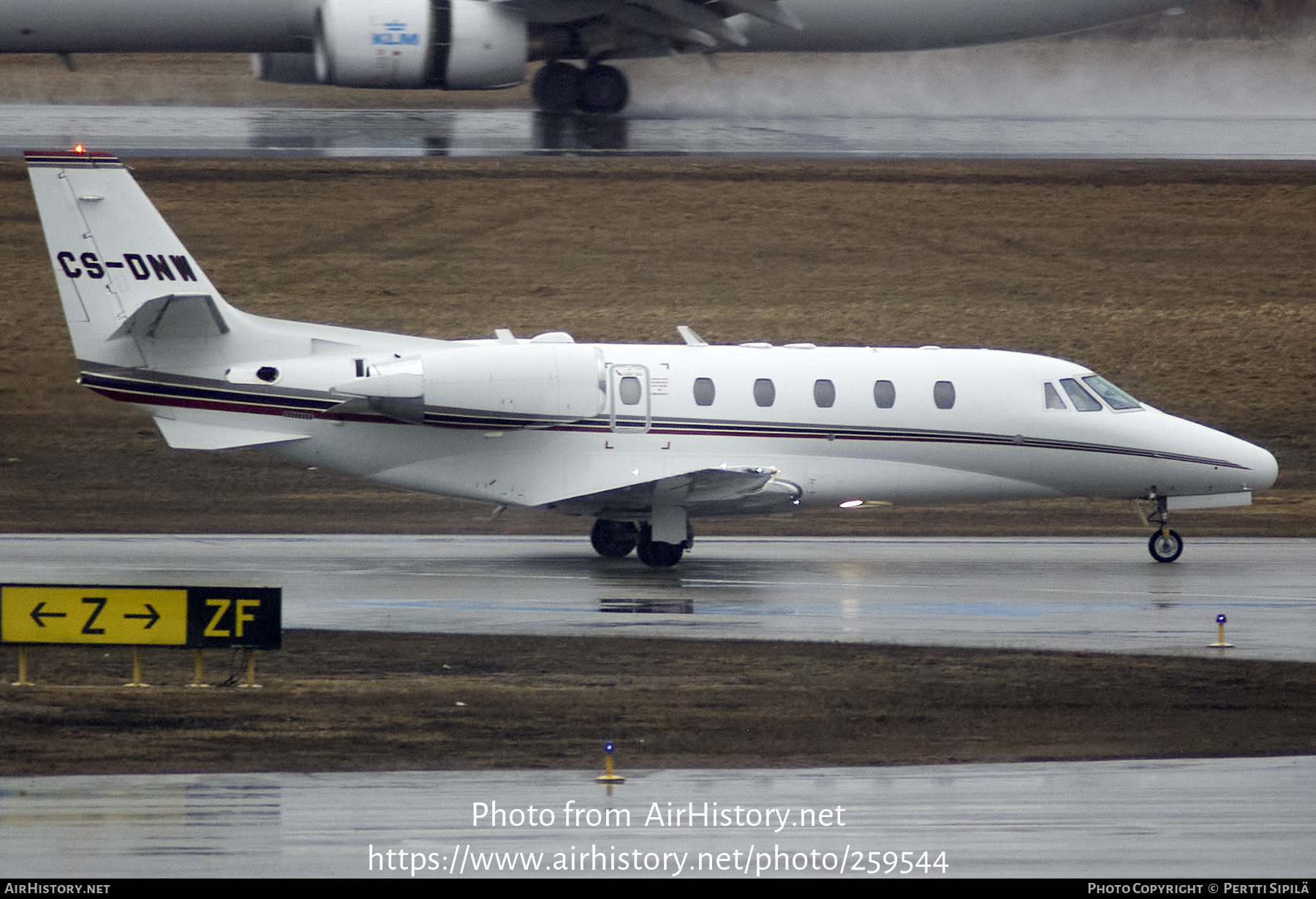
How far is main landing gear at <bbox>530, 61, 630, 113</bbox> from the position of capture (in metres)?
38.3

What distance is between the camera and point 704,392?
22.9 m

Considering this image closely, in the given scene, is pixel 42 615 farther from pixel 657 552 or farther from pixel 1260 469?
pixel 1260 469

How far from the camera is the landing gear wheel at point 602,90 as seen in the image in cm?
3831

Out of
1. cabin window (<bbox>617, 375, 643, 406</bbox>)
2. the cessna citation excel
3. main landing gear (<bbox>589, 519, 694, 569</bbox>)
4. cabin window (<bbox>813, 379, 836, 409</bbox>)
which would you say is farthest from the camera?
main landing gear (<bbox>589, 519, 694, 569</bbox>)

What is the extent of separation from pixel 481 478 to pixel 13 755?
385 inches

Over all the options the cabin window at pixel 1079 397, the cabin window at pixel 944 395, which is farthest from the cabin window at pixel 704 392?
the cabin window at pixel 1079 397

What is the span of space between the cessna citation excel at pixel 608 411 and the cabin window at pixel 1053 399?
0.09 ft

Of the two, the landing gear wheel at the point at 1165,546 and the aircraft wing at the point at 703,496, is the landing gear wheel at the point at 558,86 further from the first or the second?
the landing gear wheel at the point at 1165,546

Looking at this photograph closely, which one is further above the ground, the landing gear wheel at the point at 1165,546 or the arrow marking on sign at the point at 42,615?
the arrow marking on sign at the point at 42,615

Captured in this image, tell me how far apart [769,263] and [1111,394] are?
11835 mm

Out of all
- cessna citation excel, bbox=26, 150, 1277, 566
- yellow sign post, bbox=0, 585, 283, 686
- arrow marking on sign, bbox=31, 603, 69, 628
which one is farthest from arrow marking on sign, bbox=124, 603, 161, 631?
cessna citation excel, bbox=26, 150, 1277, 566

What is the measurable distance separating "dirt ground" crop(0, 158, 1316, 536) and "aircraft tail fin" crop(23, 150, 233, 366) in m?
7.73

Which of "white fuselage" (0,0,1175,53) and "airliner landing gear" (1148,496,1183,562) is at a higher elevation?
"white fuselage" (0,0,1175,53)

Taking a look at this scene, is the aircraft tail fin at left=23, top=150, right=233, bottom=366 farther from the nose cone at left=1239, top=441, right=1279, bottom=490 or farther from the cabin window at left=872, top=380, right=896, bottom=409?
the nose cone at left=1239, top=441, right=1279, bottom=490
